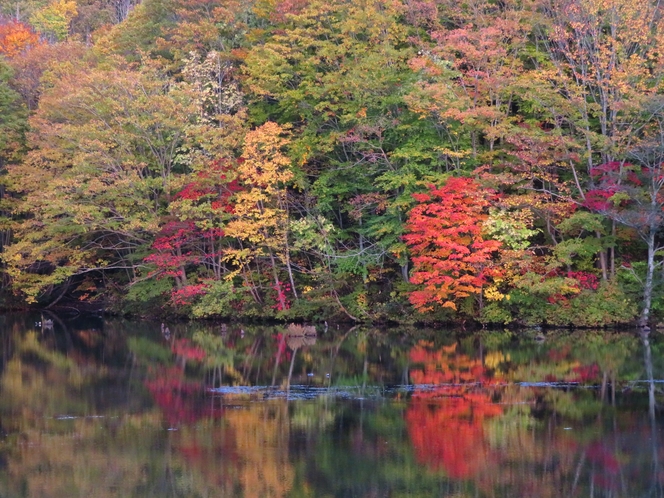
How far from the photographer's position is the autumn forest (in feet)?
94.8

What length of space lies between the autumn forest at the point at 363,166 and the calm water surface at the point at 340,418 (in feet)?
11.6

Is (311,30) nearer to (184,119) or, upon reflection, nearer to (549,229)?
(184,119)

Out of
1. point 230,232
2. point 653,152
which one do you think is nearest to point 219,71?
point 230,232

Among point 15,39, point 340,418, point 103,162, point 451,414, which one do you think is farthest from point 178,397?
point 15,39

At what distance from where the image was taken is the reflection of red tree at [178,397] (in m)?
16.7

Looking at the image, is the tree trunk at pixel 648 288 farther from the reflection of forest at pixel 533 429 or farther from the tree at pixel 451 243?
the reflection of forest at pixel 533 429

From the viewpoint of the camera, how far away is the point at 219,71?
35.4 m

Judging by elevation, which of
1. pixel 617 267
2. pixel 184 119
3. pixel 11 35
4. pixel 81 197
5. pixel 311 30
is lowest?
pixel 617 267

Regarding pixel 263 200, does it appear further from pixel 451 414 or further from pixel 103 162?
pixel 451 414

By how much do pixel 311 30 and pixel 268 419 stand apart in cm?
2117

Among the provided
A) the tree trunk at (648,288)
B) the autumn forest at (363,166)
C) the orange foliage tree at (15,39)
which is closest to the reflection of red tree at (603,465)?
the autumn forest at (363,166)

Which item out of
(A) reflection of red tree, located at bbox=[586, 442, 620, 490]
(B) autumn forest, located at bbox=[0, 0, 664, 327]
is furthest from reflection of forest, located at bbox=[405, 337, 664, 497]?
(B) autumn forest, located at bbox=[0, 0, 664, 327]

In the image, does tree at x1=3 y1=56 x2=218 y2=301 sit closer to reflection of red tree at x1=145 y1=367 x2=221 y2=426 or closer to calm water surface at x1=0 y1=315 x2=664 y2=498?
calm water surface at x1=0 y1=315 x2=664 y2=498

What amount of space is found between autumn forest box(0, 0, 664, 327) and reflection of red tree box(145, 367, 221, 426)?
10016mm
